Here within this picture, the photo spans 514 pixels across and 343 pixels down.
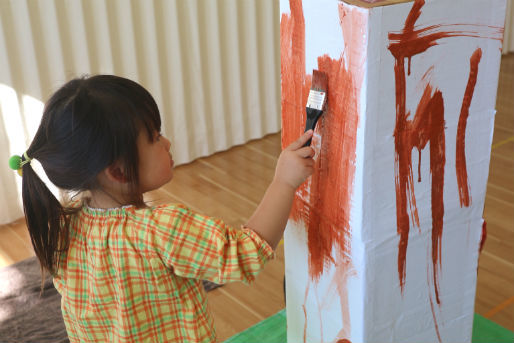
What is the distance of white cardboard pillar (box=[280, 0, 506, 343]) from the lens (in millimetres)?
845

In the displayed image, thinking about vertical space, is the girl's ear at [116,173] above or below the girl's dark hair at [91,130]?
below

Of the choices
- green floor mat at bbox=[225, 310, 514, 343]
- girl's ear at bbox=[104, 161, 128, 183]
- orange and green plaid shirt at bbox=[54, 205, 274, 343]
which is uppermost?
girl's ear at bbox=[104, 161, 128, 183]

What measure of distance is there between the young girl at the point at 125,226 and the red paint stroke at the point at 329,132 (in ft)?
0.15

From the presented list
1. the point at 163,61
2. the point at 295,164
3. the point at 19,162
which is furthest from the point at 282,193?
the point at 163,61

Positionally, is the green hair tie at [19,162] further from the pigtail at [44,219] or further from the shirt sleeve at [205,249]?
the shirt sleeve at [205,249]

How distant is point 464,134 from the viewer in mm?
968

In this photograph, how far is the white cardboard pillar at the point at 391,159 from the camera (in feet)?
2.77

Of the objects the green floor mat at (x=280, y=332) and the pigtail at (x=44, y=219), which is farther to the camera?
the green floor mat at (x=280, y=332)

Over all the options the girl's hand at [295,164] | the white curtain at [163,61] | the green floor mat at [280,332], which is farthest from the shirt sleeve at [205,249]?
the white curtain at [163,61]

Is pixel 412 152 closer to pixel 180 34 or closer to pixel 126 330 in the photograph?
pixel 126 330

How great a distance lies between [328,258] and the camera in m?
1.02

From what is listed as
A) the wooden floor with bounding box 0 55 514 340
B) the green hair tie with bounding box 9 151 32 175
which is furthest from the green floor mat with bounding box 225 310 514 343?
the green hair tie with bounding box 9 151 32 175

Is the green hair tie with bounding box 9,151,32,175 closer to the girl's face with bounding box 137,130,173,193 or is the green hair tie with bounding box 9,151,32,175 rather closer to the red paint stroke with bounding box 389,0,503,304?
the girl's face with bounding box 137,130,173,193

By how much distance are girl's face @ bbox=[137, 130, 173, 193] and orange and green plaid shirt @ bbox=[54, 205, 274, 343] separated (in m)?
0.04
